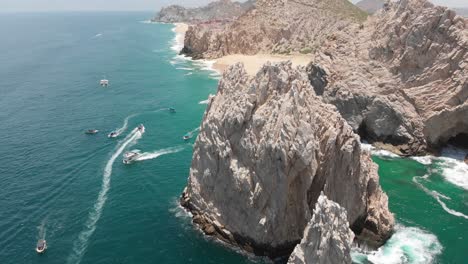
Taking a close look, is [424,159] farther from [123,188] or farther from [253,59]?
[253,59]

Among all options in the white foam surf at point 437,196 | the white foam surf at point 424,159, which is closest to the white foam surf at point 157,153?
the white foam surf at point 437,196

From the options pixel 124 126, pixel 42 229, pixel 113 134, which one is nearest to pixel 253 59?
pixel 124 126

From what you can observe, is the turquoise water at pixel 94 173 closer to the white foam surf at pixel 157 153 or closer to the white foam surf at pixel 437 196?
the white foam surf at pixel 157 153

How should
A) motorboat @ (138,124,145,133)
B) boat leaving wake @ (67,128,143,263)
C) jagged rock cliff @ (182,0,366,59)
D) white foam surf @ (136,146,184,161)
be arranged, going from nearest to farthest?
boat leaving wake @ (67,128,143,263) < white foam surf @ (136,146,184,161) < motorboat @ (138,124,145,133) < jagged rock cliff @ (182,0,366,59)

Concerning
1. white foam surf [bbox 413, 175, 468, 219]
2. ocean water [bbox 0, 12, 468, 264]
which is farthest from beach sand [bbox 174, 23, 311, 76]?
white foam surf [bbox 413, 175, 468, 219]

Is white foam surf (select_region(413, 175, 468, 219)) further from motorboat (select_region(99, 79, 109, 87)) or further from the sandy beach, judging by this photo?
motorboat (select_region(99, 79, 109, 87))
